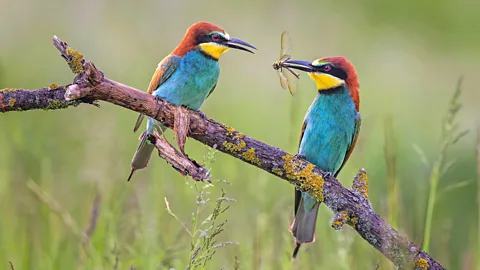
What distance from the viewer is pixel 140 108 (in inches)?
83.4

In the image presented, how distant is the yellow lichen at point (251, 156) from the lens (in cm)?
217

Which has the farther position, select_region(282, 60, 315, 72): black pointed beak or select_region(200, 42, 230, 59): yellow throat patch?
select_region(200, 42, 230, 59): yellow throat patch

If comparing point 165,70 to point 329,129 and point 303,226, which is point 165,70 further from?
point 303,226

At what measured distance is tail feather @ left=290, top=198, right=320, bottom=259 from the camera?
8.84 feet

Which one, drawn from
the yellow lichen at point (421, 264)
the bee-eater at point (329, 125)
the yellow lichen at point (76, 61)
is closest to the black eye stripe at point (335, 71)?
the bee-eater at point (329, 125)

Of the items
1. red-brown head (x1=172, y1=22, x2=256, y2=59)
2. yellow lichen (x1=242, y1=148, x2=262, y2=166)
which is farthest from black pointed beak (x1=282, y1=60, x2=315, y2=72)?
yellow lichen (x1=242, y1=148, x2=262, y2=166)

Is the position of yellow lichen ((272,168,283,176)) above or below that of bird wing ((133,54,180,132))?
below

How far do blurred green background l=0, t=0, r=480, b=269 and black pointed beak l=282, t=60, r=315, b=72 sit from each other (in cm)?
17

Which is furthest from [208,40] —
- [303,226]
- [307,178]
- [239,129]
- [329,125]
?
[239,129]

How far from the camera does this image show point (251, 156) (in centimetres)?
217

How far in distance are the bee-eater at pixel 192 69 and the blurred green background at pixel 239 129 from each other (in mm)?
308

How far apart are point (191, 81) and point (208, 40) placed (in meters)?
0.16

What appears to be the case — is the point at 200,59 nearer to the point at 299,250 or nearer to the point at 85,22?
the point at 299,250

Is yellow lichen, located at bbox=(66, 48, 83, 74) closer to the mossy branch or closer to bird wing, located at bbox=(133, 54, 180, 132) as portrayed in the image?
the mossy branch
